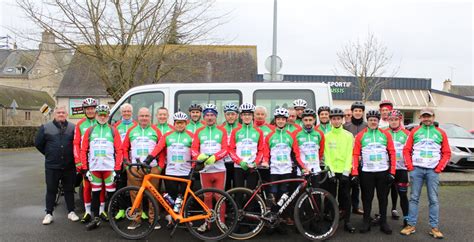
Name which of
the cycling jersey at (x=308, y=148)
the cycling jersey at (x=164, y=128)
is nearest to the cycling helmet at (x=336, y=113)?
the cycling jersey at (x=308, y=148)

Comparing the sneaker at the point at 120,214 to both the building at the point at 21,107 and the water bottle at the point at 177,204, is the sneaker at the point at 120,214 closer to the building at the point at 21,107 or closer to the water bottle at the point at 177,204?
the water bottle at the point at 177,204

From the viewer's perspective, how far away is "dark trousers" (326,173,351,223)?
5.37 m

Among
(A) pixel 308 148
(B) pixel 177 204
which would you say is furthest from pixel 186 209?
(A) pixel 308 148

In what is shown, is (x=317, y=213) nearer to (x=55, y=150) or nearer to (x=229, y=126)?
(x=229, y=126)

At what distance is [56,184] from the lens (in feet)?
19.1

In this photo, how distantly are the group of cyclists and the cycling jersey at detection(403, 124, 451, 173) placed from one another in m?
0.22

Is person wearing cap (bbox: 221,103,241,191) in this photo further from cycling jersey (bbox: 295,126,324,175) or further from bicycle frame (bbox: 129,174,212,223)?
cycling jersey (bbox: 295,126,324,175)

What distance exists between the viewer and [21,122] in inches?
1396

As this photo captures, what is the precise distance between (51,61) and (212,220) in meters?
12.8

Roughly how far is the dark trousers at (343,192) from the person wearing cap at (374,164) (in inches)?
7.2

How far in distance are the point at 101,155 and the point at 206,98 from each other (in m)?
1.99

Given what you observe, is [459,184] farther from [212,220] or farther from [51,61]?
[51,61]

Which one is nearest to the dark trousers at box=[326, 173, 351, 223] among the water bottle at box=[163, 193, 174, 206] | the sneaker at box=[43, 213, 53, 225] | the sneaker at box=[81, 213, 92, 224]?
the water bottle at box=[163, 193, 174, 206]

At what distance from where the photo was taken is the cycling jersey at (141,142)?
543 cm
